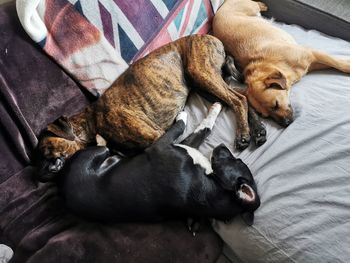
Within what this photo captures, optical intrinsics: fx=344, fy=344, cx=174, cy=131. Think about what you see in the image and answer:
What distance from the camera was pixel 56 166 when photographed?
1.61 m

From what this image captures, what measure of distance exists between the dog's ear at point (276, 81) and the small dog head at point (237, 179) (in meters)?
0.49

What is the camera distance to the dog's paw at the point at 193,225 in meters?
1.44

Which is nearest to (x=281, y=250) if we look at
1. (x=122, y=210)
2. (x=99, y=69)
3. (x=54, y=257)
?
(x=122, y=210)

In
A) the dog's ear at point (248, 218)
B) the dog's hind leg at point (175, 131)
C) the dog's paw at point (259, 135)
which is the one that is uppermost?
the dog's hind leg at point (175, 131)

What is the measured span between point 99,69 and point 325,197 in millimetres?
1272

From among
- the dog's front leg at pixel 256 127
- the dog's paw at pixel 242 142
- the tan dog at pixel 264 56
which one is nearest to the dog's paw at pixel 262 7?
the tan dog at pixel 264 56

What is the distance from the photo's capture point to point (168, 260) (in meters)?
1.33

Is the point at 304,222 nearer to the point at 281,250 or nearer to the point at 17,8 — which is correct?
the point at 281,250

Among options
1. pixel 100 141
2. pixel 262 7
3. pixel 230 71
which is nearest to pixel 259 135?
pixel 230 71

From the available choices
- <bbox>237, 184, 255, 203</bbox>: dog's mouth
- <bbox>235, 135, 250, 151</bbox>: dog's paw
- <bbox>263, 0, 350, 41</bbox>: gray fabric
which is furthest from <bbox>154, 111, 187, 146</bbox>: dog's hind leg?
<bbox>263, 0, 350, 41</bbox>: gray fabric

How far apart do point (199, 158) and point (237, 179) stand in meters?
0.23

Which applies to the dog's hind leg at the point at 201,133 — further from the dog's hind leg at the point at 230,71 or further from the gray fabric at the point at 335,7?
the gray fabric at the point at 335,7

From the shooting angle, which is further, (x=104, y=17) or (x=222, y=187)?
(x=104, y=17)

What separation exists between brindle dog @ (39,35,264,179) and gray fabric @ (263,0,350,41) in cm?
59
